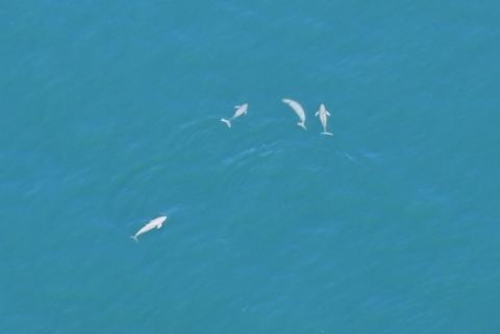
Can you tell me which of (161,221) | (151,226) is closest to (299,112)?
(161,221)

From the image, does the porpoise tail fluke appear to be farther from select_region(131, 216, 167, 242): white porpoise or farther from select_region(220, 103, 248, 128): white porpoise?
select_region(131, 216, 167, 242): white porpoise

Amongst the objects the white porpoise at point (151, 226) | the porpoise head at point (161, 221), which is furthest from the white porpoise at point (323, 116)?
the white porpoise at point (151, 226)

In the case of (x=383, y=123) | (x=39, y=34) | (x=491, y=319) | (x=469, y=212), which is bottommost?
(x=491, y=319)

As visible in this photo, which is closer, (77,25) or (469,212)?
(469,212)

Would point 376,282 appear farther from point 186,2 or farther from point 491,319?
point 186,2

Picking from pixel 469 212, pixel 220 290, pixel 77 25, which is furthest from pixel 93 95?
pixel 469 212

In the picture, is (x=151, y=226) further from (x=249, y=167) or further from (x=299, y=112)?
(x=299, y=112)

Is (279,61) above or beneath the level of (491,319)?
above

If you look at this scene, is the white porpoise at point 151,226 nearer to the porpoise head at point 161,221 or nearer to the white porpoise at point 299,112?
the porpoise head at point 161,221

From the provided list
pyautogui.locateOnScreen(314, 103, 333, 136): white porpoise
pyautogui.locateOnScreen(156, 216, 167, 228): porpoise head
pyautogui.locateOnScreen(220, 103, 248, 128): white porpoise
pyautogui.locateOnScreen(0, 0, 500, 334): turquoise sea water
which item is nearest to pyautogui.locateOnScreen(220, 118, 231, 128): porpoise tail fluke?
pyautogui.locateOnScreen(220, 103, 248, 128): white porpoise
